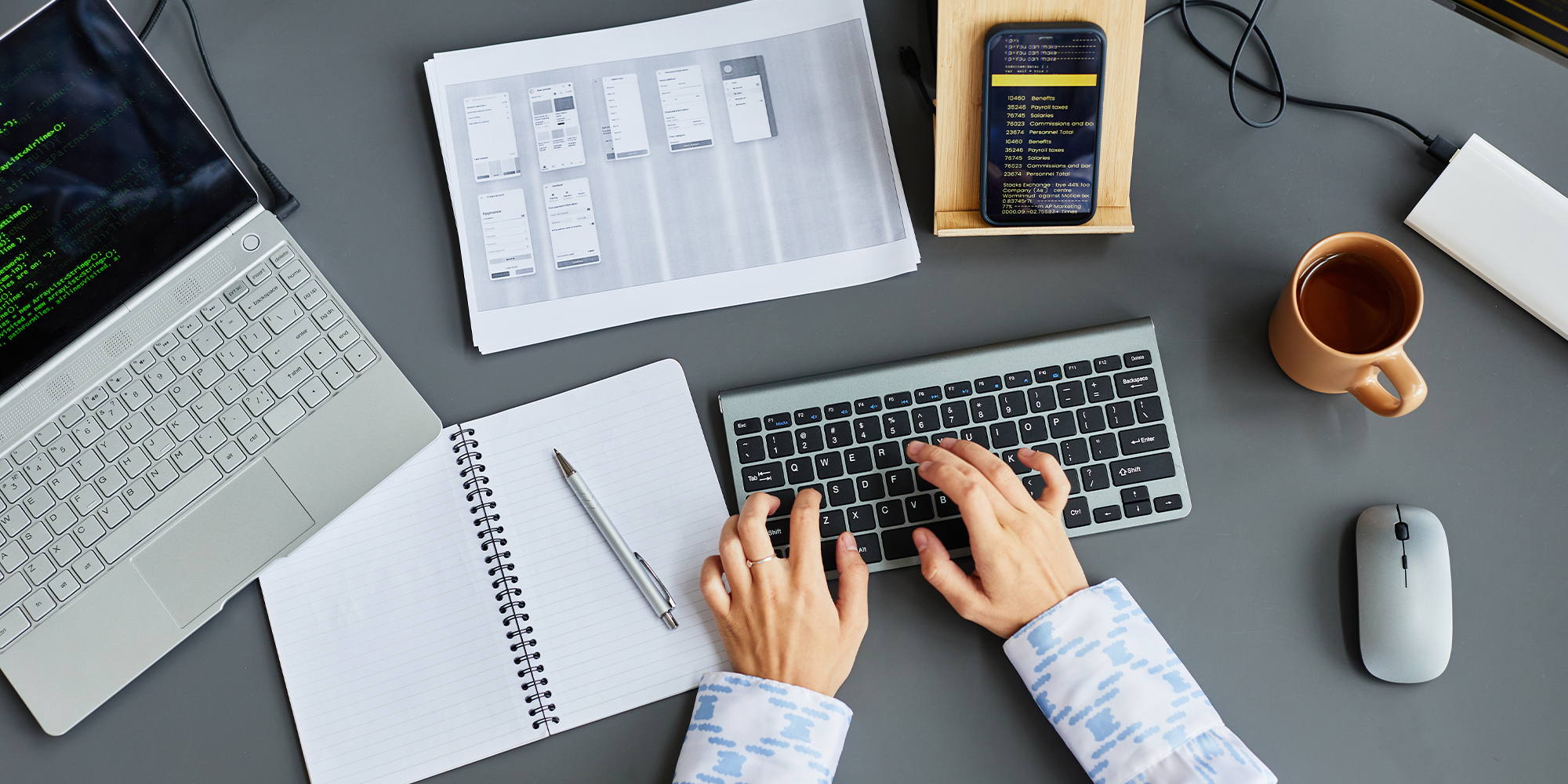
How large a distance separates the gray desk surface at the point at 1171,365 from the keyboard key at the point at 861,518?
5cm

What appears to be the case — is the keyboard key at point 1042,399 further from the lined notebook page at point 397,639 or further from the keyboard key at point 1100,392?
the lined notebook page at point 397,639

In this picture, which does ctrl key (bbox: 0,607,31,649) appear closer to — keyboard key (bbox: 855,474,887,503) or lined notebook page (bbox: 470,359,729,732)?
lined notebook page (bbox: 470,359,729,732)

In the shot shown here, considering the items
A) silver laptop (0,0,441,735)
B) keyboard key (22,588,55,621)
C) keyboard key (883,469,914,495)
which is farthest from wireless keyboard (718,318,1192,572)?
keyboard key (22,588,55,621)

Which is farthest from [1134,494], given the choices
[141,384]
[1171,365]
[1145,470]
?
[141,384]

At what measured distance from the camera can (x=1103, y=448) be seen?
745mm

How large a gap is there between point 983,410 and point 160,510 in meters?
0.70

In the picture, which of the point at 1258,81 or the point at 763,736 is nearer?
the point at 763,736

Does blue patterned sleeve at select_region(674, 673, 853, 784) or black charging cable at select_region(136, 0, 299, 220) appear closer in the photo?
blue patterned sleeve at select_region(674, 673, 853, 784)

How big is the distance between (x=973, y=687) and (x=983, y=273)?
14.2 inches

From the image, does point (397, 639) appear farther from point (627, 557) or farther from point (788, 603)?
point (788, 603)

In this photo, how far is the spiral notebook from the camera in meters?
0.73

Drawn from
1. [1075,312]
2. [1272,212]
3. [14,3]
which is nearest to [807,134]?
[1075,312]

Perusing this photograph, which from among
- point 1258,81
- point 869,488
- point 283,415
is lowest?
point 869,488

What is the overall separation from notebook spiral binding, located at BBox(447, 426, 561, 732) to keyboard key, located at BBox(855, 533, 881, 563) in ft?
0.92
